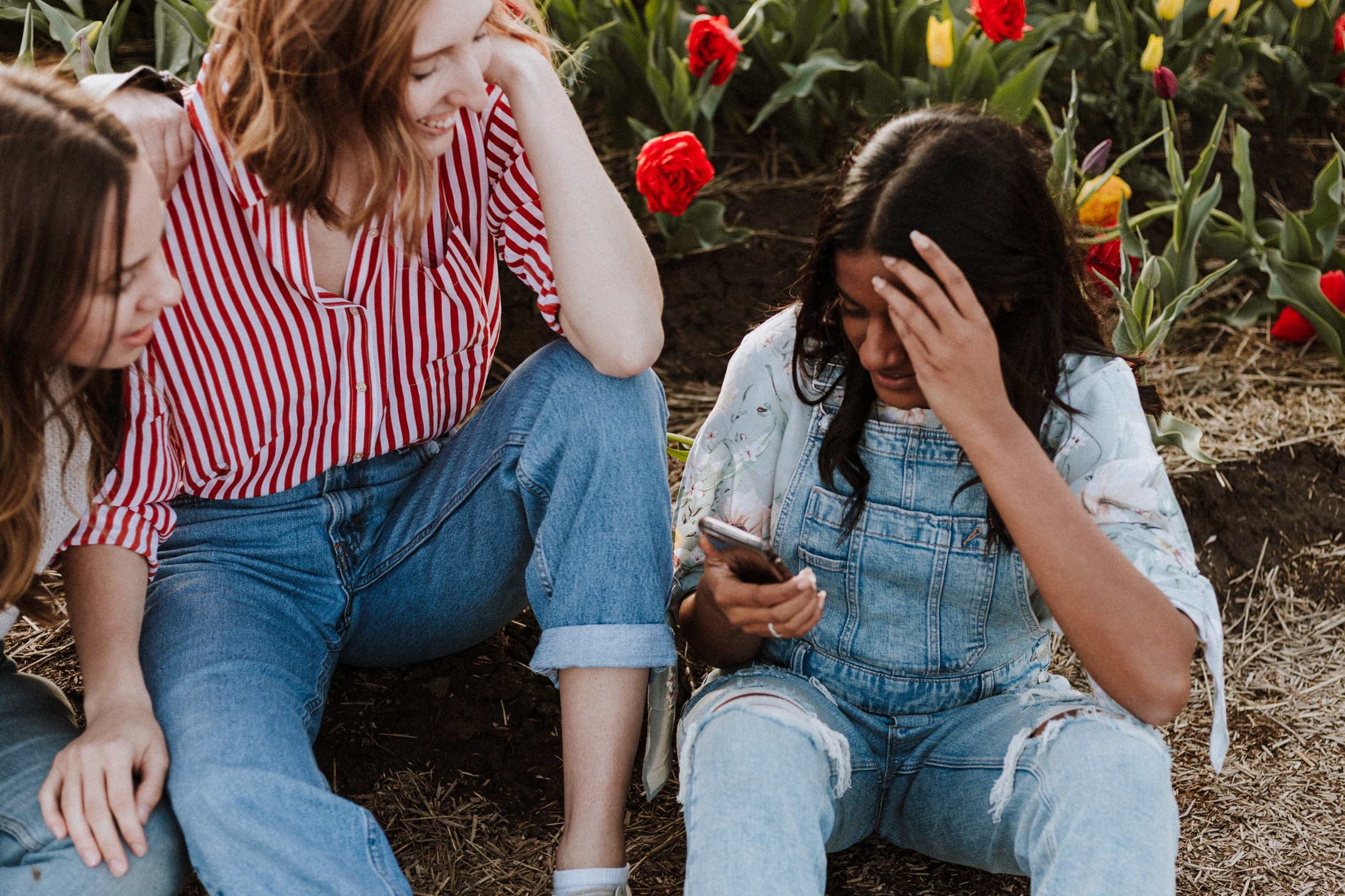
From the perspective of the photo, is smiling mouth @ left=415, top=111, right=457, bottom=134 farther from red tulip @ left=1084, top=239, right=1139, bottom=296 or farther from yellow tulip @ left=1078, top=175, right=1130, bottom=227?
yellow tulip @ left=1078, top=175, right=1130, bottom=227

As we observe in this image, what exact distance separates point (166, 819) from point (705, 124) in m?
1.79

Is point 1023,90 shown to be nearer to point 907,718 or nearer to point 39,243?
point 907,718

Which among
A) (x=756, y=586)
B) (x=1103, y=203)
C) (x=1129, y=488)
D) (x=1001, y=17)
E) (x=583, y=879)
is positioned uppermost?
(x=1001, y=17)

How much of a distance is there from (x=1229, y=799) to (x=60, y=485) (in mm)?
1510

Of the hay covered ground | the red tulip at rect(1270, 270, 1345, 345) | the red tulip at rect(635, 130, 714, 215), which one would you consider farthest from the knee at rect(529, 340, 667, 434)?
the red tulip at rect(1270, 270, 1345, 345)

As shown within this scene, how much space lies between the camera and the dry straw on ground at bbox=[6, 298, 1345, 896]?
160cm

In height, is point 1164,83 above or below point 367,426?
above

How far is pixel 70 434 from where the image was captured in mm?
1271

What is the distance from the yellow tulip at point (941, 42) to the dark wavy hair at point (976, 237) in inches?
38.8

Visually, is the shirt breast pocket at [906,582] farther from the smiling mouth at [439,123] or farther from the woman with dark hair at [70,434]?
the woman with dark hair at [70,434]

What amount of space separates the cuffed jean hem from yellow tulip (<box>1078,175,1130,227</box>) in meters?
1.05

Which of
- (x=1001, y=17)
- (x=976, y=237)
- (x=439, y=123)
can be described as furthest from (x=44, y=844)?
(x=1001, y=17)

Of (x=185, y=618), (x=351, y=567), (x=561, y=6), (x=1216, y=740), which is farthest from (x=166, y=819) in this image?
(x=561, y=6)

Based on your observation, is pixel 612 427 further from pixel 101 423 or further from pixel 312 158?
pixel 101 423
